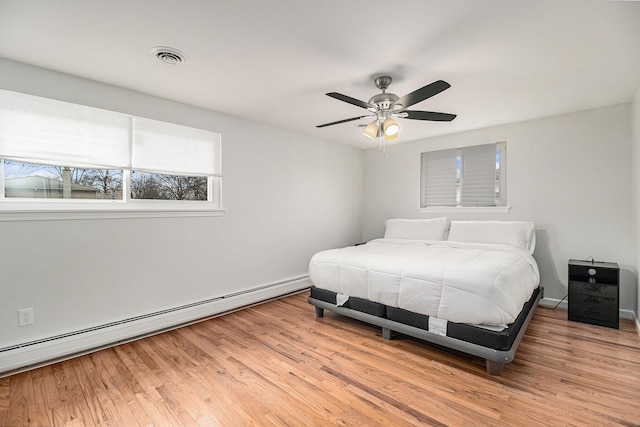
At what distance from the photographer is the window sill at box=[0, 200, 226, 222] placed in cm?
226

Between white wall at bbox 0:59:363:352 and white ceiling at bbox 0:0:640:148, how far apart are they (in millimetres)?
268

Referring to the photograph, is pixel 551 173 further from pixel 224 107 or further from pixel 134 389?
pixel 134 389

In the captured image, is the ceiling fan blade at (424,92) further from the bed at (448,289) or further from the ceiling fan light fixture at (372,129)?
the bed at (448,289)

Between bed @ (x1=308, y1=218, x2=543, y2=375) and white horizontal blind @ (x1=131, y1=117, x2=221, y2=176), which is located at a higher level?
white horizontal blind @ (x1=131, y1=117, x2=221, y2=176)

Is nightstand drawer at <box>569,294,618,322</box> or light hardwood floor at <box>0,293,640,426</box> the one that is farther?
nightstand drawer at <box>569,294,618,322</box>

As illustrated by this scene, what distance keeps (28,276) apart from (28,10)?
1.86 metres

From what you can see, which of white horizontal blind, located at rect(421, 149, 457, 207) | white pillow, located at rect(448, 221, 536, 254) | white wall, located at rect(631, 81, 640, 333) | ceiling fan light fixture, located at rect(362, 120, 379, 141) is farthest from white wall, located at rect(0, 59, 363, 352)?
white wall, located at rect(631, 81, 640, 333)

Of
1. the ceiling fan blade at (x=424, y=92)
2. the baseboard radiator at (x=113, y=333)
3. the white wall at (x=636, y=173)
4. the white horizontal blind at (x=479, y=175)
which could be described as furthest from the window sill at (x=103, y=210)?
the white wall at (x=636, y=173)

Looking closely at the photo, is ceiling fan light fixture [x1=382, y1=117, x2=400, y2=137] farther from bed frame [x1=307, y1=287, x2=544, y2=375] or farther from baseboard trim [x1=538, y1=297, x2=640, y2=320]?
baseboard trim [x1=538, y1=297, x2=640, y2=320]

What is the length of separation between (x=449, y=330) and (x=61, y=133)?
11.5ft

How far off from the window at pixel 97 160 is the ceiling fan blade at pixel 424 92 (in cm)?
221

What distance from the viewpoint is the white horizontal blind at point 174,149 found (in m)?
2.86

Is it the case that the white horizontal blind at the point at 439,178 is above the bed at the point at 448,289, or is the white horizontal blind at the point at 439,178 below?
above

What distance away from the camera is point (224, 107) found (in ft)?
10.7
